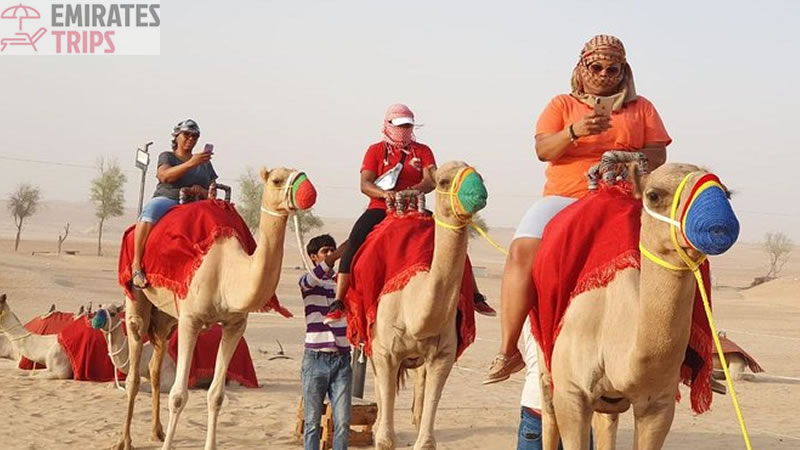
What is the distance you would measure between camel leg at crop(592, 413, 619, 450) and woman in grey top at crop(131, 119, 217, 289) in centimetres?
486

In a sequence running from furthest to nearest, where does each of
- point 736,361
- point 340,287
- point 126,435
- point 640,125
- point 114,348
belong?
point 736,361 < point 114,348 < point 126,435 < point 340,287 < point 640,125

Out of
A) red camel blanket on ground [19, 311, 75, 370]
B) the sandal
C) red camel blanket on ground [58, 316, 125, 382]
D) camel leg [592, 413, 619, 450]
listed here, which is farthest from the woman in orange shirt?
red camel blanket on ground [19, 311, 75, 370]

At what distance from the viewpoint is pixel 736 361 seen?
1518cm

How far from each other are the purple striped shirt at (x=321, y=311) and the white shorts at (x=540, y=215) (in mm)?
2556

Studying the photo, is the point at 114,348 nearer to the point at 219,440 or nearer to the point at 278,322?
the point at 219,440

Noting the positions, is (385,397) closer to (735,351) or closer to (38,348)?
(38,348)

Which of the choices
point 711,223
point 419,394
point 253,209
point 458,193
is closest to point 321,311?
point 458,193

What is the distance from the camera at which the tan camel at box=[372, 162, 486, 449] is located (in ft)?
21.0

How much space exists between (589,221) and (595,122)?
47 cm

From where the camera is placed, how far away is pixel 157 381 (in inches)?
374

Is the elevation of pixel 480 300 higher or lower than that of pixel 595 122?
lower

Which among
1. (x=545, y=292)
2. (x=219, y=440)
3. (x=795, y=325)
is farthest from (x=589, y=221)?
(x=795, y=325)

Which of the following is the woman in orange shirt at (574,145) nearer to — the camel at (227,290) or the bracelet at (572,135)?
the bracelet at (572,135)

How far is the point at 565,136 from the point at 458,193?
1.35 meters
